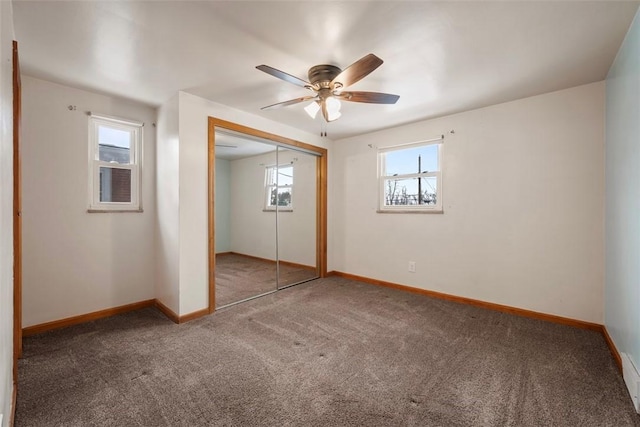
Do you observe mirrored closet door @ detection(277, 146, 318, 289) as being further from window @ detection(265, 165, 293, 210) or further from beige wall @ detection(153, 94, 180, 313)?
beige wall @ detection(153, 94, 180, 313)

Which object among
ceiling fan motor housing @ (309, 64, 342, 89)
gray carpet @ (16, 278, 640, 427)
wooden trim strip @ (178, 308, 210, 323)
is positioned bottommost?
gray carpet @ (16, 278, 640, 427)

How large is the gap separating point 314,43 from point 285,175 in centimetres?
249

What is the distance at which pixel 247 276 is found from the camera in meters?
4.39

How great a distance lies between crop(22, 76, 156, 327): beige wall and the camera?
2.55 metres

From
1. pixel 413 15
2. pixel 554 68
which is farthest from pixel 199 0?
pixel 554 68

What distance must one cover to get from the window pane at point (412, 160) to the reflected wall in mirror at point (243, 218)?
1.78m

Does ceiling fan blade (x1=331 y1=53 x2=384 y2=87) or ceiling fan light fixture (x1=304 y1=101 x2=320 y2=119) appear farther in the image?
ceiling fan light fixture (x1=304 y1=101 x2=320 y2=119)

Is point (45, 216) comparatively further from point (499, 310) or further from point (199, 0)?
point (499, 310)

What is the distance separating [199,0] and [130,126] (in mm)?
2143

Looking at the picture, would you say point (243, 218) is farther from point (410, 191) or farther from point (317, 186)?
point (410, 191)

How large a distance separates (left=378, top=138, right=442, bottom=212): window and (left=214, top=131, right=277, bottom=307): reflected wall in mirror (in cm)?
173

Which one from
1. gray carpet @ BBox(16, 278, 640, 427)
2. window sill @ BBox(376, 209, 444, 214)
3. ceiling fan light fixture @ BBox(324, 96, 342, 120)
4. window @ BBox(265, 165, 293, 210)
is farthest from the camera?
window @ BBox(265, 165, 293, 210)

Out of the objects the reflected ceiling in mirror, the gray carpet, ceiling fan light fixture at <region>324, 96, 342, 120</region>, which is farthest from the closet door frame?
ceiling fan light fixture at <region>324, 96, 342, 120</region>

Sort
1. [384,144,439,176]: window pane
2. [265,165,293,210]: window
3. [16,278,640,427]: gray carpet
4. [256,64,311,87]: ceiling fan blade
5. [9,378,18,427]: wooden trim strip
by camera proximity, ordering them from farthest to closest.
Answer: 1. [265,165,293,210]: window
2. [384,144,439,176]: window pane
3. [256,64,311,87]: ceiling fan blade
4. [16,278,640,427]: gray carpet
5. [9,378,18,427]: wooden trim strip
